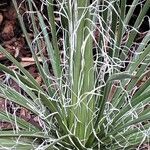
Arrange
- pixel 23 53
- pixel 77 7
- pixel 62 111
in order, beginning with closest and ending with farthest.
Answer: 1. pixel 77 7
2. pixel 62 111
3. pixel 23 53

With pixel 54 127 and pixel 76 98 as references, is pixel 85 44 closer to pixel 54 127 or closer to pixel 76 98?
pixel 76 98

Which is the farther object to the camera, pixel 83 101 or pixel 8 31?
pixel 8 31

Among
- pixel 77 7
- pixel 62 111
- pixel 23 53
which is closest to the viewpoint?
pixel 77 7

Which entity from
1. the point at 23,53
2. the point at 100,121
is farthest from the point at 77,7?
the point at 23,53

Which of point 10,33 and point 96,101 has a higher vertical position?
point 96,101

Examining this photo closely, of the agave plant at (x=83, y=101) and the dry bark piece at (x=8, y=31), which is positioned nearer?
the agave plant at (x=83, y=101)

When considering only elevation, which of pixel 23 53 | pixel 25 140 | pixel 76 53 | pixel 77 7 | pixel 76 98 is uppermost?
pixel 77 7

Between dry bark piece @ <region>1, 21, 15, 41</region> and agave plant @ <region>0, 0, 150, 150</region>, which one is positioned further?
dry bark piece @ <region>1, 21, 15, 41</region>

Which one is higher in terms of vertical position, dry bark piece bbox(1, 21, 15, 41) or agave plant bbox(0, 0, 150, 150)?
agave plant bbox(0, 0, 150, 150)

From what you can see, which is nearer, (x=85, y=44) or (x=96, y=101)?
Answer: (x=85, y=44)

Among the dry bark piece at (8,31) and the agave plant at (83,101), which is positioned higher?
the agave plant at (83,101)

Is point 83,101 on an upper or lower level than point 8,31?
upper
